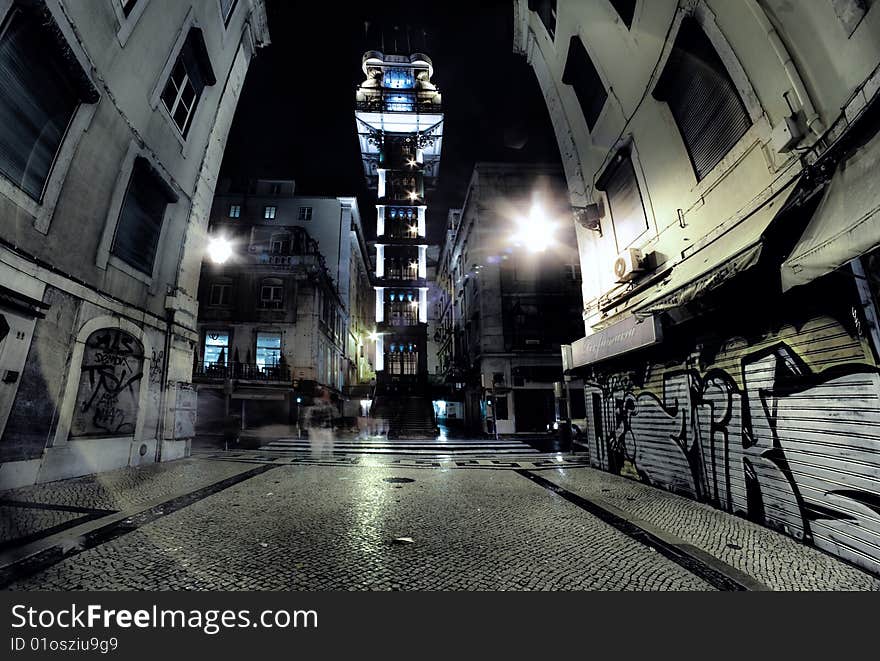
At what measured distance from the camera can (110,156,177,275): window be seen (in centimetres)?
928

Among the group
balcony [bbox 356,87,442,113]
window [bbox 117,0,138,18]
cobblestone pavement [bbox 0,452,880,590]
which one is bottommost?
cobblestone pavement [bbox 0,452,880,590]

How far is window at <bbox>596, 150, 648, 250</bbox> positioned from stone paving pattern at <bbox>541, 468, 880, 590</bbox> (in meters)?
5.90

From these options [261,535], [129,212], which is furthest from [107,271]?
[261,535]

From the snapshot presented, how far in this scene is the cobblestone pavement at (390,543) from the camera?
3020 mm

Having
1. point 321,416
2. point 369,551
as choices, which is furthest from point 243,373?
point 369,551

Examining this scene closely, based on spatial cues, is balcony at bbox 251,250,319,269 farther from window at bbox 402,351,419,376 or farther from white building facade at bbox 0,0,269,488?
window at bbox 402,351,419,376

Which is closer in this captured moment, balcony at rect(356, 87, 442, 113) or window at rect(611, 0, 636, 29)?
window at rect(611, 0, 636, 29)

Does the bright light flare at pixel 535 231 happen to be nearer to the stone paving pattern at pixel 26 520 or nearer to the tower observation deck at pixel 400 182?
the tower observation deck at pixel 400 182

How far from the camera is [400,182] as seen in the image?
44.5 m

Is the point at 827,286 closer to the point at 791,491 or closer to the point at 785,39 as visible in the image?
the point at 791,491

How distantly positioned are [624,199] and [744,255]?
5.07 metres

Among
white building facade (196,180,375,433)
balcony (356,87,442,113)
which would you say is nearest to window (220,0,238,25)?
white building facade (196,180,375,433)

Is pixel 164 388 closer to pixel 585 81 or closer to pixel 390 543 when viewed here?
pixel 390 543

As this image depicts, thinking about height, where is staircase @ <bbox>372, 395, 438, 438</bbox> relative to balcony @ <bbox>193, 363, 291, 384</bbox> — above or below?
below
